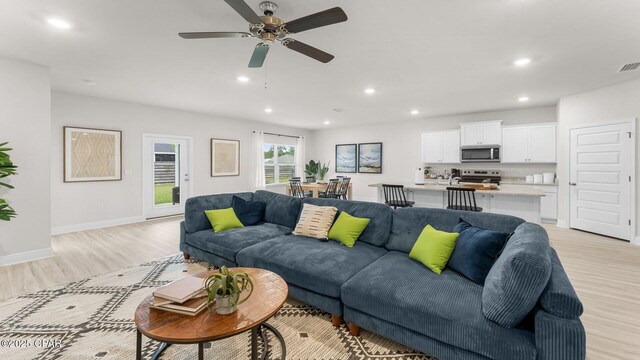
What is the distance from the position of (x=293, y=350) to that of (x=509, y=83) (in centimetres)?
501

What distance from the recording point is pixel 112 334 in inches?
82.0

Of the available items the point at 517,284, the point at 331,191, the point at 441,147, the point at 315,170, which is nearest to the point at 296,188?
the point at 331,191

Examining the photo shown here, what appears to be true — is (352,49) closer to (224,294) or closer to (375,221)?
(375,221)

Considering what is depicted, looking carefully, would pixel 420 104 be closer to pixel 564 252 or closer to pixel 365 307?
pixel 564 252

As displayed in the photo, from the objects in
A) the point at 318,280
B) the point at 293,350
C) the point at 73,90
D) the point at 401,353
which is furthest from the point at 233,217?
the point at 73,90

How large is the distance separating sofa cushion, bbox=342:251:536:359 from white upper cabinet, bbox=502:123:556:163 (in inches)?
220

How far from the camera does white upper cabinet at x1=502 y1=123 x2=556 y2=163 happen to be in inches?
232

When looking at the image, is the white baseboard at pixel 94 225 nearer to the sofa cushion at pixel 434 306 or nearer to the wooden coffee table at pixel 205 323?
the wooden coffee table at pixel 205 323

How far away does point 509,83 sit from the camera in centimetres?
448

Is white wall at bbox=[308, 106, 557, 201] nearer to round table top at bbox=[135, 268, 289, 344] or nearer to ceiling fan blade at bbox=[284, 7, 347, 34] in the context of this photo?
ceiling fan blade at bbox=[284, 7, 347, 34]

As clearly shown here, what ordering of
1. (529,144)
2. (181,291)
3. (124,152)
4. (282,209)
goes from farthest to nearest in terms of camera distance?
1. (529,144)
2. (124,152)
3. (282,209)
4. (181,291)

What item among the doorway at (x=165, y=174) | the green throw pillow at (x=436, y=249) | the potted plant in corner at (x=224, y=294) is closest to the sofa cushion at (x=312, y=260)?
the green throw pillow at (x=436, y=249)

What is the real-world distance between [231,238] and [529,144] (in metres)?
6.60

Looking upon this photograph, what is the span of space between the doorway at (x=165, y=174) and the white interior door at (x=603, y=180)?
8.24 m
